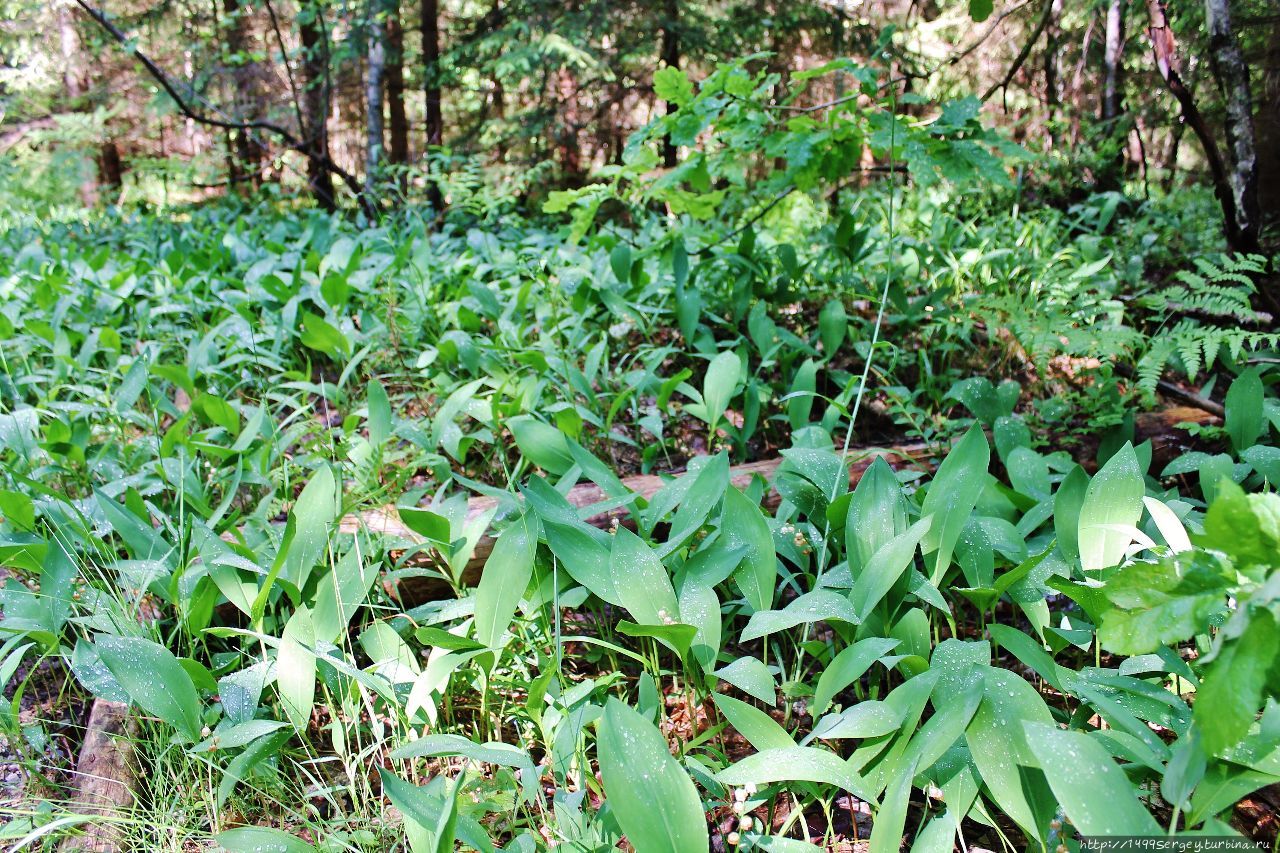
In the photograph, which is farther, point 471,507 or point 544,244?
point 544,244

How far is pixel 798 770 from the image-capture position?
1229 mm

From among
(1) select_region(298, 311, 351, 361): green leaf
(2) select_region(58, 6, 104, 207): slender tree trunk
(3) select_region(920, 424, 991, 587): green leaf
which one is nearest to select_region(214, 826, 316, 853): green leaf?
(3) select_region(920, 424, 991, 587): green leaf

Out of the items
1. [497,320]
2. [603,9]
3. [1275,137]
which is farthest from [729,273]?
[603,9]

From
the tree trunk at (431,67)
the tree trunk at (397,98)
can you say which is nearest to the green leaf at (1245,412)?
the tree trunk at (431,67)

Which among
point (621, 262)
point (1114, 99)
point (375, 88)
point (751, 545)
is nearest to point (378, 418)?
point (751, 545)

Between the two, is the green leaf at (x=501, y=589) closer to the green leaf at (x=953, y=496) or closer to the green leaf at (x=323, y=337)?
the green leaf at (x=953, y=496)

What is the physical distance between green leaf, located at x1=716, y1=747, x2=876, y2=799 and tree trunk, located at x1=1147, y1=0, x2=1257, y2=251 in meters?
2.87

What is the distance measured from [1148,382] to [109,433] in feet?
11.5

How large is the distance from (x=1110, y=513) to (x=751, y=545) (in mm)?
700

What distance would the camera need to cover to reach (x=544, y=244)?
4.82 m

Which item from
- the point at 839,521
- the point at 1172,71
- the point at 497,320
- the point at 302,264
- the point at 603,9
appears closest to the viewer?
the point at 839,521

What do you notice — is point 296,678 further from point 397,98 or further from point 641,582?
point 397,98

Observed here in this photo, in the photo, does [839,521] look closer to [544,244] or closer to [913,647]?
[913,647]

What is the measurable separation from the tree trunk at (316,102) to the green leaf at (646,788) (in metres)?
6.38
